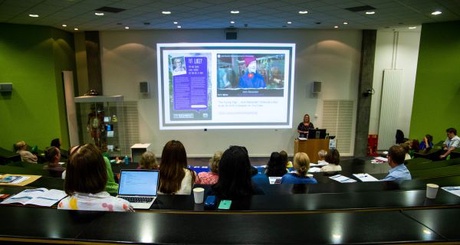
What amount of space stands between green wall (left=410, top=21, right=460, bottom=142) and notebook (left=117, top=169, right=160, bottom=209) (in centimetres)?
693

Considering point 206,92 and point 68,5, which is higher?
point 68,5

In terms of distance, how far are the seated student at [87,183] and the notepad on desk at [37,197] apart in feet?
1.08

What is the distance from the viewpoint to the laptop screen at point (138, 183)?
2230 millimetres

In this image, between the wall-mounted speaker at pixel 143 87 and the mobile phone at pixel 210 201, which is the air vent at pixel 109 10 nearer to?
the wall-mounted speaker at pixel 143 87

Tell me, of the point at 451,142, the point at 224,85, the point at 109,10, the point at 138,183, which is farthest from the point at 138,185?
the point at 451,142

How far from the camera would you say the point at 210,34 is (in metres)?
7.61

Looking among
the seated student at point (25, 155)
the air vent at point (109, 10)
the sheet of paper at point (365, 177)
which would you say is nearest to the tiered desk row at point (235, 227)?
the sheet of paper at point (365, 177)

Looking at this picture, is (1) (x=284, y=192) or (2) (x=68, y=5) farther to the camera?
(2) (x=68, y=5)

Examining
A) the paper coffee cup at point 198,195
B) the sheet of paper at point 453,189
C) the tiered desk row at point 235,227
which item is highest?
the tiered desk row at point 235,227

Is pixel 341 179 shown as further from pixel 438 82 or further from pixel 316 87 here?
pixel 438 82

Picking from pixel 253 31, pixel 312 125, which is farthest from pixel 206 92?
pixel 312 125

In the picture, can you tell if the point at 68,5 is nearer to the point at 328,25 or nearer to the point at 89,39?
the point at 89,39

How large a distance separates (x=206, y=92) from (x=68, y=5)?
3842 mm

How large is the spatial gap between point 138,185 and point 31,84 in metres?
6.01
